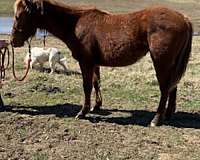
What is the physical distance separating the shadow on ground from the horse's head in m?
1.15

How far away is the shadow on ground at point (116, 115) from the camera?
26.6 ft

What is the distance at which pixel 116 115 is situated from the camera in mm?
8539

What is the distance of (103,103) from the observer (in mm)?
9352

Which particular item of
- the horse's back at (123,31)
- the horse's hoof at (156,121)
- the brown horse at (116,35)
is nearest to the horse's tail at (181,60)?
the brown horse at (116,35)

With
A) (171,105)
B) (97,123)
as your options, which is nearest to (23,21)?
(97,123)

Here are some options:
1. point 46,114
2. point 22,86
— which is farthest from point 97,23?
point 22,86

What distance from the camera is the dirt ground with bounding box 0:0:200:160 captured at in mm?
6625

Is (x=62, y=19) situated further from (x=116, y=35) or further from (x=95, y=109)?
(x=95, y=109)

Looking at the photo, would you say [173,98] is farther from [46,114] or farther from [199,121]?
[46,114]

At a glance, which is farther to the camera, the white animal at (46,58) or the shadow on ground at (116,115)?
the white animal at (46,58)

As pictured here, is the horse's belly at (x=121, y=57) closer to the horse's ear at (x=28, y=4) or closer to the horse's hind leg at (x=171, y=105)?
the horse's hind leg at (x=171, y=105)

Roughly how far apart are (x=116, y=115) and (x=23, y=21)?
2.13 meters

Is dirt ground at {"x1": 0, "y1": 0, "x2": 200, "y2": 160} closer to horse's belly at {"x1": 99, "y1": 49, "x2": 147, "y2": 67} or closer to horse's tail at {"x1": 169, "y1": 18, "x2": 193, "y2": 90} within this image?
horse's tail at {"x1": 169, "y1": 18, "x2": 193, "y2": 90}

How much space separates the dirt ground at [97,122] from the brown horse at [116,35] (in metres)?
0.42
